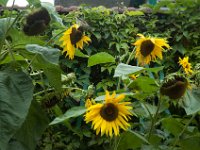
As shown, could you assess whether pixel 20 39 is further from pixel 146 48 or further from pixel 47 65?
pixel 146 48

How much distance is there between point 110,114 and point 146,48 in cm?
24

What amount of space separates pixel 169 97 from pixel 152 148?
0.59 feet

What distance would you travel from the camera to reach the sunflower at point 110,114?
0.99 meters

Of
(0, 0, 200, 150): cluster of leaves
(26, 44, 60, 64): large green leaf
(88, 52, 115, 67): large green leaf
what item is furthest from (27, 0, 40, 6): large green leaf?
(88, 52, 115, 67): large green leaf

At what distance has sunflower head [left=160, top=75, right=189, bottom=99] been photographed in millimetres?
1006

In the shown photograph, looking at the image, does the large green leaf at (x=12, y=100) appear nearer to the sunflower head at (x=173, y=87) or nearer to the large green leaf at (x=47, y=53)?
the large green leaf at (x=47, y=53)

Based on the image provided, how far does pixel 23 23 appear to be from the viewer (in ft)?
3.25

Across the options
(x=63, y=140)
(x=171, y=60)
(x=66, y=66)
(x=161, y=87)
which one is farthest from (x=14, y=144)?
(x=171, y=60)

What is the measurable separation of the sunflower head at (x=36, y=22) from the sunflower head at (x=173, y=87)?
31cm

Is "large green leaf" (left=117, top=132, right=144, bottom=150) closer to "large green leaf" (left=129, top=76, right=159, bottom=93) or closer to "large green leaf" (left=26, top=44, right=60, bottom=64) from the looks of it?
"large green leaf" (left=129, top=76, right=159, bottom=93)

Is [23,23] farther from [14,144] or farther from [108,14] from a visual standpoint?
[108,14]

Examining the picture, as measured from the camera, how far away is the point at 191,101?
3.44 ft

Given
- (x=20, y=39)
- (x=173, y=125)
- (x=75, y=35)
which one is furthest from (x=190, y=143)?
(x=20, y=39)

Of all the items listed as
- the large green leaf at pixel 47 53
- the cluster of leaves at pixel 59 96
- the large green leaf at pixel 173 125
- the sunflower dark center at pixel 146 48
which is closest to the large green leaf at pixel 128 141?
the cluster of leaves at pixel 59 96
